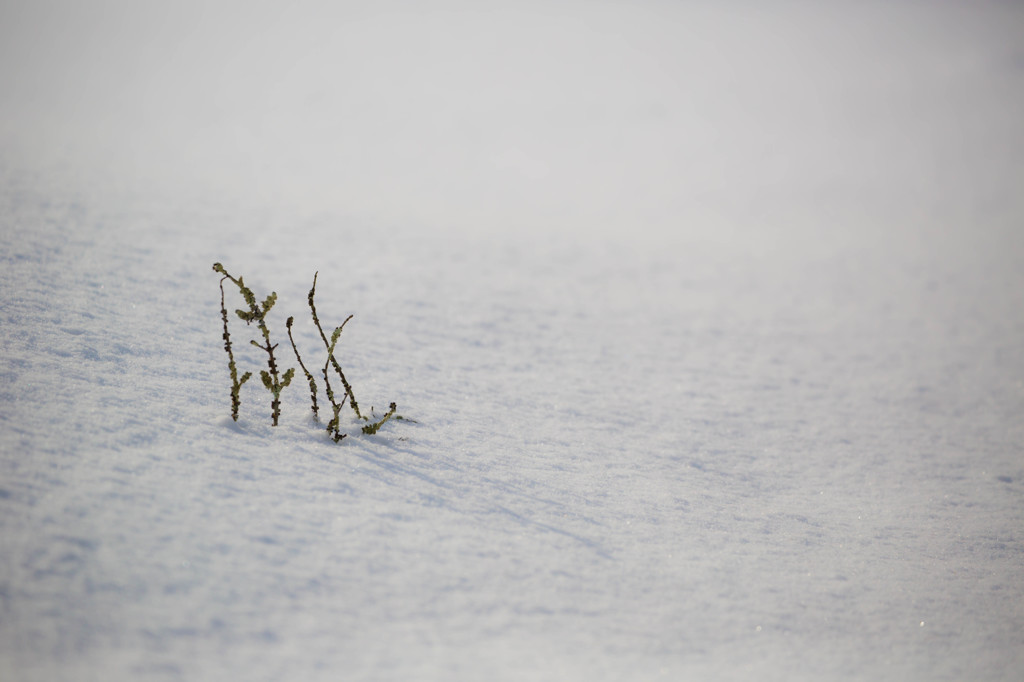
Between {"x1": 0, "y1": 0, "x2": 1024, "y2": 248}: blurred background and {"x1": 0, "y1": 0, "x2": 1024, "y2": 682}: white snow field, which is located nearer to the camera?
{"x1": 0, "y1": 0, "x2": 1024, "y2": 682}: white snow field

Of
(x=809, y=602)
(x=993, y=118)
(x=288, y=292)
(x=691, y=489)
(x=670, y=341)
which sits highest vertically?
(x=993, y=118)

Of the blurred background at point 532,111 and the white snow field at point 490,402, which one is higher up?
the blurred background at point 532,111

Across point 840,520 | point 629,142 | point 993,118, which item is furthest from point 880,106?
point 840,520

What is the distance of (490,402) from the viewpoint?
3287mm

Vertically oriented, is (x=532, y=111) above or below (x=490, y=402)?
above

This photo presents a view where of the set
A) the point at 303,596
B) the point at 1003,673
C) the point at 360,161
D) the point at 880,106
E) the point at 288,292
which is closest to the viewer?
the point at 303,596

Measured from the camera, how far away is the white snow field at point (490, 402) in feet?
5.63

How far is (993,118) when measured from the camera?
11.7 meters

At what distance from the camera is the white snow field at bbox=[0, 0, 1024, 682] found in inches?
67.6

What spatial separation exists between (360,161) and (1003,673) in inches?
348

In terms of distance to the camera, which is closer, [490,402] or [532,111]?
[490,402]

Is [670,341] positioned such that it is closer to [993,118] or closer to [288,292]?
[288,292]

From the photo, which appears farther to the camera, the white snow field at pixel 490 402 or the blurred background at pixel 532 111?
the blurred background at pixel 532 111

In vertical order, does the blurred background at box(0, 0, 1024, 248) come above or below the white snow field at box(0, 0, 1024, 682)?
above
